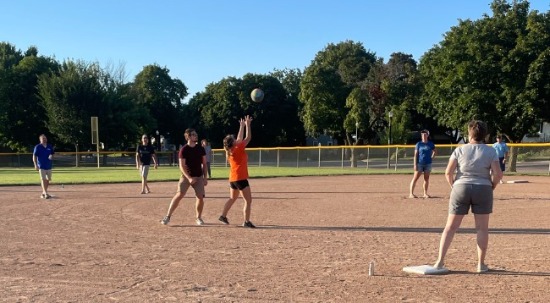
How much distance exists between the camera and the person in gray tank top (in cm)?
655

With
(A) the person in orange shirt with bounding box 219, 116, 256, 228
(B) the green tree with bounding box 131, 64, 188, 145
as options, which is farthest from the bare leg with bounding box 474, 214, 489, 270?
(B) the green tree with bounding box 131, 64, 188, 145

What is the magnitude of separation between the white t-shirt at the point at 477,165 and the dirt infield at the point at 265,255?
1125mm

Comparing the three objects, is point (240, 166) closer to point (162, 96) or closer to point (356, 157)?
point (356, 157)

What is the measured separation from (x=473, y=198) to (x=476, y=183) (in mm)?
181

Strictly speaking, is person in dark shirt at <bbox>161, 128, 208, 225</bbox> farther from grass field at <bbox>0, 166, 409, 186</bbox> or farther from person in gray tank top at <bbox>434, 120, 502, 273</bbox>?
grass field at <bbox>0, 166, 409, 186</bbox>

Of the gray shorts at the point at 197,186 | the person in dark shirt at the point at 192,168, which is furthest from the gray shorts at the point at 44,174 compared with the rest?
the gray shorts at the point at 197,186

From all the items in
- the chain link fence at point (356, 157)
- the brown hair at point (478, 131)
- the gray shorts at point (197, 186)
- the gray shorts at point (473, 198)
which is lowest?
the chain link fence at point (356, 157)

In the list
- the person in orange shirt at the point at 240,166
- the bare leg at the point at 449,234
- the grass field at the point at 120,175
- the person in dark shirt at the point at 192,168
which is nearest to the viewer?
the bare leg at the point at 449,234

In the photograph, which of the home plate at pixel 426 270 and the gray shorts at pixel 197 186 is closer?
the home plate at pixel 426 270

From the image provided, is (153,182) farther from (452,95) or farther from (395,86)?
(395,86)

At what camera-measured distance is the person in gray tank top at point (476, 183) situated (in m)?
6.55

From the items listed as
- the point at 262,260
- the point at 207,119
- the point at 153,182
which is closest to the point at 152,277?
the point at 262,260

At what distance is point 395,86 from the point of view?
192ft

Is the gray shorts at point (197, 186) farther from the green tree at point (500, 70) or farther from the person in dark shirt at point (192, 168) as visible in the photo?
the green tree at point (500, 70)
